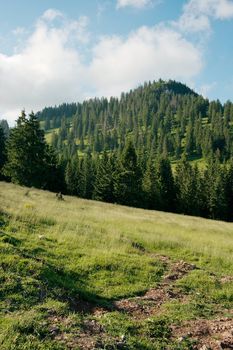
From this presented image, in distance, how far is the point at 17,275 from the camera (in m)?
11.2

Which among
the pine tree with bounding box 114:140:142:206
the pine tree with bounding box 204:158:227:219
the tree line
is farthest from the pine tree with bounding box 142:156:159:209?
the pine tree with bounding box 204:158:227:219

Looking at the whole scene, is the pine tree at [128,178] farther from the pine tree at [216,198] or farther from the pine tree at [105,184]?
the pine tree at [216,198]

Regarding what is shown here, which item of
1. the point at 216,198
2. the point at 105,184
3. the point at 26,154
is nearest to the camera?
the point at 26,154

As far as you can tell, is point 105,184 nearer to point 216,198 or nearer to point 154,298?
point 216,198

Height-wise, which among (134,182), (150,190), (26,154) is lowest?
(150,190)

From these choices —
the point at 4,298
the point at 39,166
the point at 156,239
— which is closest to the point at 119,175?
the point at 39,166

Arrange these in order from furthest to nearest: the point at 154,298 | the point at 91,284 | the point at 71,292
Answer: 1. the point at 91,284
2. the point at 154,298
3. the point at 71,292

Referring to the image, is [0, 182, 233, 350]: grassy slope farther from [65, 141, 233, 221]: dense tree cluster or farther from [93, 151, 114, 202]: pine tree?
[93, 151, 114, 202]: pine tree

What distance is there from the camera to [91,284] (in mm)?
12508

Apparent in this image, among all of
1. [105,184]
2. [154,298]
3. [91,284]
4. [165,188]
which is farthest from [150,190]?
[154,298]

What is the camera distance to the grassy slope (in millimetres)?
8648

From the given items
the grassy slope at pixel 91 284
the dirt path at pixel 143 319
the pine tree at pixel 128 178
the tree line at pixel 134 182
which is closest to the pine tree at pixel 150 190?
the tree line at pixel 134 182

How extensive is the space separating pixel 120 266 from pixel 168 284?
205 cm

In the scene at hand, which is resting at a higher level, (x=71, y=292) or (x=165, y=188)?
(x=165, y=188)
